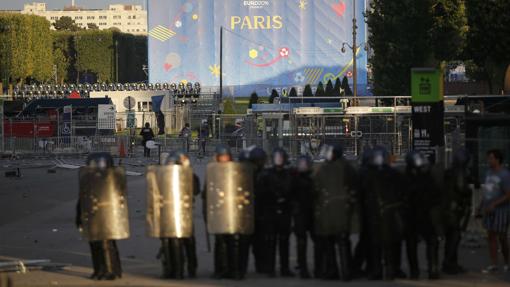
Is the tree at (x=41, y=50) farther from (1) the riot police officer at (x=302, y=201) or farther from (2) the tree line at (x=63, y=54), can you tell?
(1) the riot police officer at (x=302, y=201)

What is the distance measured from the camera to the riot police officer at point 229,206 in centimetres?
1400

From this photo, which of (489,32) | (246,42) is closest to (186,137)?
(489,32)

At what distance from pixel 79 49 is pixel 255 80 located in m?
34.0

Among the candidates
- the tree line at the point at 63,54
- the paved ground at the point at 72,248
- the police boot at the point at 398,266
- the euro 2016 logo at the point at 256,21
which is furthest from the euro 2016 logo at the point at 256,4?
the police boot at the point at 398,266

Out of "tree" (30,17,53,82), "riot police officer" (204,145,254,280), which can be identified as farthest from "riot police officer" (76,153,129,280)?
"tree" (30,17,53,82)

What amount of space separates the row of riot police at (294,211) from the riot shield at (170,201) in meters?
0.01

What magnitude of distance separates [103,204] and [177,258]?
1134mm

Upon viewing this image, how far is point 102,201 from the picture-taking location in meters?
14.1

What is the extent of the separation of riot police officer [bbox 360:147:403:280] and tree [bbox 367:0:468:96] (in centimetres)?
2752

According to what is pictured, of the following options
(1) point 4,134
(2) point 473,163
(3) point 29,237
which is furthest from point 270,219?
(1) point 4,134

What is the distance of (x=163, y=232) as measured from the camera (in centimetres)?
1409

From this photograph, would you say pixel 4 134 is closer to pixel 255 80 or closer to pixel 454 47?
pixel 454 47

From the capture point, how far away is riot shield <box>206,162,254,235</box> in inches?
551

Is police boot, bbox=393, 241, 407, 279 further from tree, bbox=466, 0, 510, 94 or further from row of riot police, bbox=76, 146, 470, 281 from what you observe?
tree, bbox=466, 0, 510, 94
